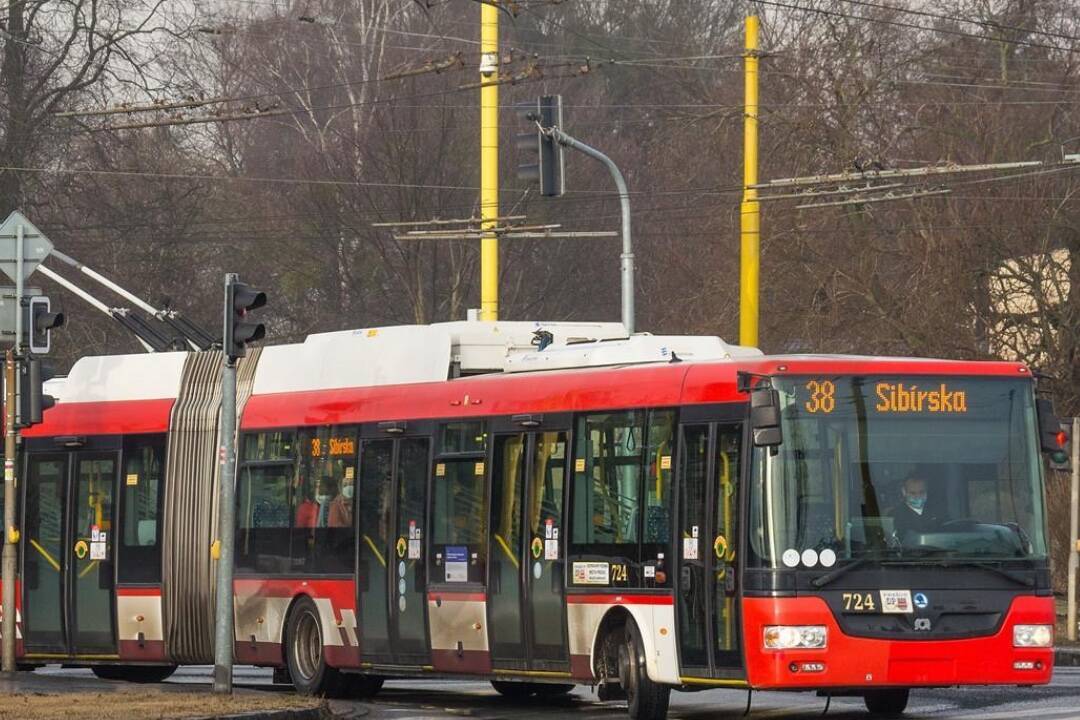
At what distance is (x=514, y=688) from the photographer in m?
19.1

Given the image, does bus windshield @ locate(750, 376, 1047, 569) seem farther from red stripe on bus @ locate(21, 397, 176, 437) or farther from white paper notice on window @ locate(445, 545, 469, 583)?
red stripe on bus @ locate(21, 397, 176, 437)

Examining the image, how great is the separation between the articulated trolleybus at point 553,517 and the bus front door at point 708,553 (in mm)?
20

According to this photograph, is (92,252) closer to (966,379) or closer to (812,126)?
(812,126)

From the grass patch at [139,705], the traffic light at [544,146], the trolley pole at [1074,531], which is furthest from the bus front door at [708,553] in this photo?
the trolley pole at [1074,531]

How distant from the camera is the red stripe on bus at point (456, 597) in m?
17.3

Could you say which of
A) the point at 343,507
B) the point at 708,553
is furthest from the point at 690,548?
the point at 343,507

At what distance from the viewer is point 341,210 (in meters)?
51.8

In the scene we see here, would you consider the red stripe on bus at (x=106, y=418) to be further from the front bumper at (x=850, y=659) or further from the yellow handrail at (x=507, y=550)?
the front bumper at (x=850, y=659)

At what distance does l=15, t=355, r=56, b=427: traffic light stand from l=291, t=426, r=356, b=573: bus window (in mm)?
2177

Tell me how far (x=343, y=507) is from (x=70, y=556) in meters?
3.66

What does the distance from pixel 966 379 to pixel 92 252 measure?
3127 cm

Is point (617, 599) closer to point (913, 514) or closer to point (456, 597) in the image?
point (456, 597)

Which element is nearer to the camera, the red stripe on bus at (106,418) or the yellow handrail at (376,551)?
the yellow handrail at (376,551)

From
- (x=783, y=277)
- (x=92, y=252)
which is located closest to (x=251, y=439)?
(x=783, y=277)
